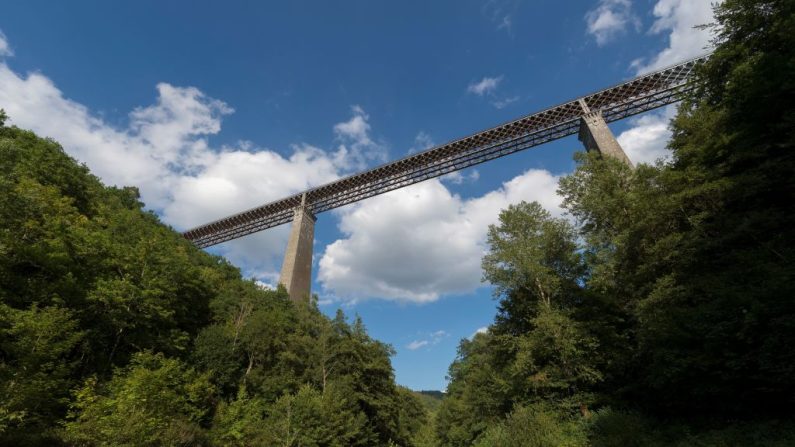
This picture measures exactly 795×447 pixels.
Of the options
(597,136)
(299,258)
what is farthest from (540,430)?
(299,258)

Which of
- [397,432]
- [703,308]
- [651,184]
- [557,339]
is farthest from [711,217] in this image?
[397,432]

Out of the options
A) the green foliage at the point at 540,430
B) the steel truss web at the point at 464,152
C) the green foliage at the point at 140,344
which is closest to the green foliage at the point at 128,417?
the green foliage at the point at 140,344

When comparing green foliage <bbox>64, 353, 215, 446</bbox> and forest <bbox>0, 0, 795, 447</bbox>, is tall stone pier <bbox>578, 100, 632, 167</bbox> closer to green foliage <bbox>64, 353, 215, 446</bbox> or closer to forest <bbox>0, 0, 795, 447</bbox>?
forest <bbox>0, 0, 795, 447</bbox>

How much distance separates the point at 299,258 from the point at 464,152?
793 inches

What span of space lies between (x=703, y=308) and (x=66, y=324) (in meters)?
23.9

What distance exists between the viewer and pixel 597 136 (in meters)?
27.1

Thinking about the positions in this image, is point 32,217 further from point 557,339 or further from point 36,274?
point 557,339

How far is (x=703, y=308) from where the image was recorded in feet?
40.7

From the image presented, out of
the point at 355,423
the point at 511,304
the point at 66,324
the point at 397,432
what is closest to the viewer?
the point at 66,324

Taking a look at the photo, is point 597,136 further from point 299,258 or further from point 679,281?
point 299,258

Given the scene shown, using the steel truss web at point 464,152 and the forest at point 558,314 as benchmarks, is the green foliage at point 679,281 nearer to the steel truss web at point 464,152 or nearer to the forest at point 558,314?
the forest at point 558,314

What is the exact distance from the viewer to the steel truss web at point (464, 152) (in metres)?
27.7

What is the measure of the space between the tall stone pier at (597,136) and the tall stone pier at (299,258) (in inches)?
1127

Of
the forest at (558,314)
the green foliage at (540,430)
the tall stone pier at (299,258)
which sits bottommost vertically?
the green foliage at (540,430)
